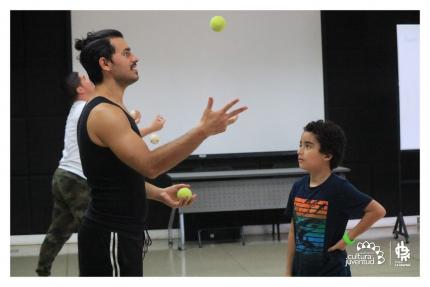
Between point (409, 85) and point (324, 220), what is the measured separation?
3.54 metres

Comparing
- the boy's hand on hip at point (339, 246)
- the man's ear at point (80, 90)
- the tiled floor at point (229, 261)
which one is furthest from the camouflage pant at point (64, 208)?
the boy's hand on hip at point (339, 246)

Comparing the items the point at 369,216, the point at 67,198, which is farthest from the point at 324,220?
the point at 67,198

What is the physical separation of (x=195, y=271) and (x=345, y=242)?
2.25 meters

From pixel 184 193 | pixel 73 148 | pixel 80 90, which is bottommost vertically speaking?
pixel 184 193

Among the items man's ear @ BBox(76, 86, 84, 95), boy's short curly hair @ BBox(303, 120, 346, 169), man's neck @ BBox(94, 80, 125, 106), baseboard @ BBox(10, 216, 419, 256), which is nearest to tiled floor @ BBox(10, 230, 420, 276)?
baseboard @ BBox(10, 216, 419, 256)

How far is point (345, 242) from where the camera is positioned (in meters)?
2.01

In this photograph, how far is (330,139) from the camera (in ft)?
7.32

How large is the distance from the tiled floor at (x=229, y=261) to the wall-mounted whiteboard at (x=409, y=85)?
0.99 m

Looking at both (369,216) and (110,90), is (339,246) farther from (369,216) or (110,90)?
(110,90)

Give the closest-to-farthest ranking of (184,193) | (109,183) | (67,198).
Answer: (109,183) → (184,193) → (67,198)

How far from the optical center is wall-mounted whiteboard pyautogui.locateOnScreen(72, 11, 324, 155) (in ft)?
17.4

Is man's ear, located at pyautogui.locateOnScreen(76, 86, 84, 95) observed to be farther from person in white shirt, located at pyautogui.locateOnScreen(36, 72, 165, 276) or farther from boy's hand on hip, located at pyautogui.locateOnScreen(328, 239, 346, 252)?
boy's hand on hip, located at pyautogui.locateOnScreen(328, 239, 346, 252)

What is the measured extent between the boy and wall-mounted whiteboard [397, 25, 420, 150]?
322 cm

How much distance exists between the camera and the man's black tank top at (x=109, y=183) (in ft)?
5.80
